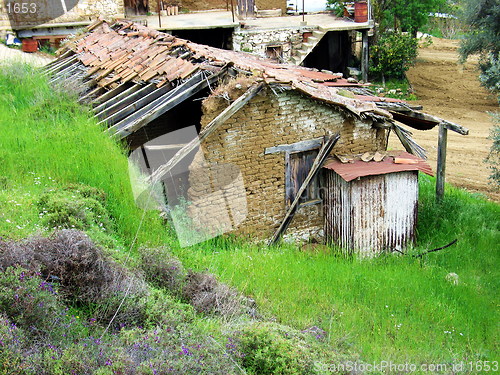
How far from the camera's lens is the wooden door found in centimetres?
2398

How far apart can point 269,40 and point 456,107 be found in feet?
28.0

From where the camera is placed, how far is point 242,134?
9773 mm

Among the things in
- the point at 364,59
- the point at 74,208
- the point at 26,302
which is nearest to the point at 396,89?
the point at 364,59

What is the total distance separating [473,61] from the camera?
1105 inches

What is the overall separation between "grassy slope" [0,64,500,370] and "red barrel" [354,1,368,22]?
13.1 m

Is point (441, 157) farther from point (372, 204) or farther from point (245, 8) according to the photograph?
point (245, 8)

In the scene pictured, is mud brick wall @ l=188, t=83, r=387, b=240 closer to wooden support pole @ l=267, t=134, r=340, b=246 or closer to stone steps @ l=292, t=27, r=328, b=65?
wooden support pole @ l=267, t=134, r=340, b=246

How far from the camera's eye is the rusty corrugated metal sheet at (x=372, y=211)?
10.1 meters

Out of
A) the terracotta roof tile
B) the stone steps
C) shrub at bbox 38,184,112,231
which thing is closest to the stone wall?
the stone steps

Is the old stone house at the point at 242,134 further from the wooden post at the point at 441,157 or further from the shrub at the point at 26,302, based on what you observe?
the shrub at the point at 26,302

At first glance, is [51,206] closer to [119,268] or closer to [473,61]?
[119,268]

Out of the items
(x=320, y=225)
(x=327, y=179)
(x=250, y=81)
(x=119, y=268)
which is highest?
(x=250, y=81)

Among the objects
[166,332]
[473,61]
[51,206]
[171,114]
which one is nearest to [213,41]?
[171,114]

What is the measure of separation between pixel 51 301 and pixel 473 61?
2762 cm
